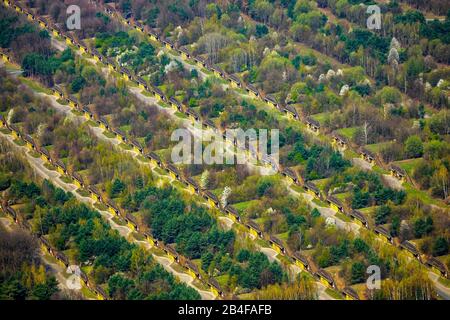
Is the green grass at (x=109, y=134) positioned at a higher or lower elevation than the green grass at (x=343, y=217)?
lower

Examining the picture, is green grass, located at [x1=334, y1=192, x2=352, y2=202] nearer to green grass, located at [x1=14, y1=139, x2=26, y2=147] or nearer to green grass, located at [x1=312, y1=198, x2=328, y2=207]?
green grass, located at [x1=312, y1=198, x2=328, y2=207]

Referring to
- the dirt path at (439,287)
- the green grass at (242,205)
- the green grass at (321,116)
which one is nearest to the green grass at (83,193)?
the green grass at (242,205)

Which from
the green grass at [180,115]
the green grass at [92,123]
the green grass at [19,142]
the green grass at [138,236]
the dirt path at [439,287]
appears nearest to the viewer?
the dirt path at [439,287]

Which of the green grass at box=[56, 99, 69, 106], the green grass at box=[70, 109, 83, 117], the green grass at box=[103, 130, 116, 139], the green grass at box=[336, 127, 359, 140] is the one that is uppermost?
the green grass at box=[336, 127, 359, 140]

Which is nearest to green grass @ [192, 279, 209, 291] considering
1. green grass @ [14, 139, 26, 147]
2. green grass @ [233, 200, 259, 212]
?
green grass @ [233, 200, 259, 212]

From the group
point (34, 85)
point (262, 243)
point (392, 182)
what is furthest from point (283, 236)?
point (34, 85)

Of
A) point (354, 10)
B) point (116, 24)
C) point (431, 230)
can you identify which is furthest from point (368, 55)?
point (431, 230)

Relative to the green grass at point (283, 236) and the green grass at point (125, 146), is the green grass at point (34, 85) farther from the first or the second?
the green grass at point (283, 236)

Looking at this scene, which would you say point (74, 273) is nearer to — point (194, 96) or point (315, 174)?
point (315, 174)

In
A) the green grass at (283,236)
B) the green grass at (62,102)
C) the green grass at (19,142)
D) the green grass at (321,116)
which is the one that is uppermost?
the green grass at (283,236)

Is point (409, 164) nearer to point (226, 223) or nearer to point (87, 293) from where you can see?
point (226, 223)

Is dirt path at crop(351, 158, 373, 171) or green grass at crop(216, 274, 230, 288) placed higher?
green grass at crop(216, 274, 230, 288)
